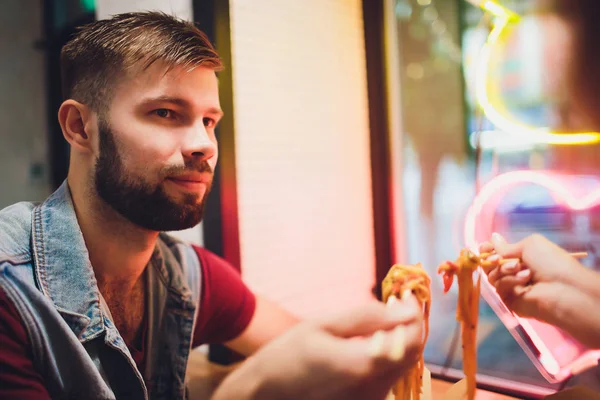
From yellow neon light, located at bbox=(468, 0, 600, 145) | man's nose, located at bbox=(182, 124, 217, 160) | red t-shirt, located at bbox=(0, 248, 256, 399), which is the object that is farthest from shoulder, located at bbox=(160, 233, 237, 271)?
yellow neon light, located at bbox=(468, 0, 600, 145)

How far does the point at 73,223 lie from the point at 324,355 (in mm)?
707

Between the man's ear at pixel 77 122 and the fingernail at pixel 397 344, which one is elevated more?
the man's ear at pixel 77 122

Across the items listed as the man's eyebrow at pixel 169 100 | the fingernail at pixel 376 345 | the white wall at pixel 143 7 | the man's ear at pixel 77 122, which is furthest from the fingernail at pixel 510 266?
the white wall at pixel 143 7

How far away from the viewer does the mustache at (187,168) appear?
1.06m

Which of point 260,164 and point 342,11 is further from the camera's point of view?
point 342,11

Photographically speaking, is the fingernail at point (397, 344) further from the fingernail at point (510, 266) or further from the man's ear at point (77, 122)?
the man's ear at point (77, 122)

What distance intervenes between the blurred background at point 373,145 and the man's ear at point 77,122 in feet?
0.60

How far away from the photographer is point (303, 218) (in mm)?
1798

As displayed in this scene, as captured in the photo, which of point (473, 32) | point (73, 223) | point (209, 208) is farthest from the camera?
point (473, 32)

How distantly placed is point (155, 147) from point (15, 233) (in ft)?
1.20

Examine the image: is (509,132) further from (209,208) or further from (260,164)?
(209,208)

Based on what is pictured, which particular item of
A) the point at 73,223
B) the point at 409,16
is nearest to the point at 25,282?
the point at 73,223

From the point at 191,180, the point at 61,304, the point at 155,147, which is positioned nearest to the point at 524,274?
the point at 191,180

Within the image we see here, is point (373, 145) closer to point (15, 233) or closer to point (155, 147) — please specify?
point (155, 147)
